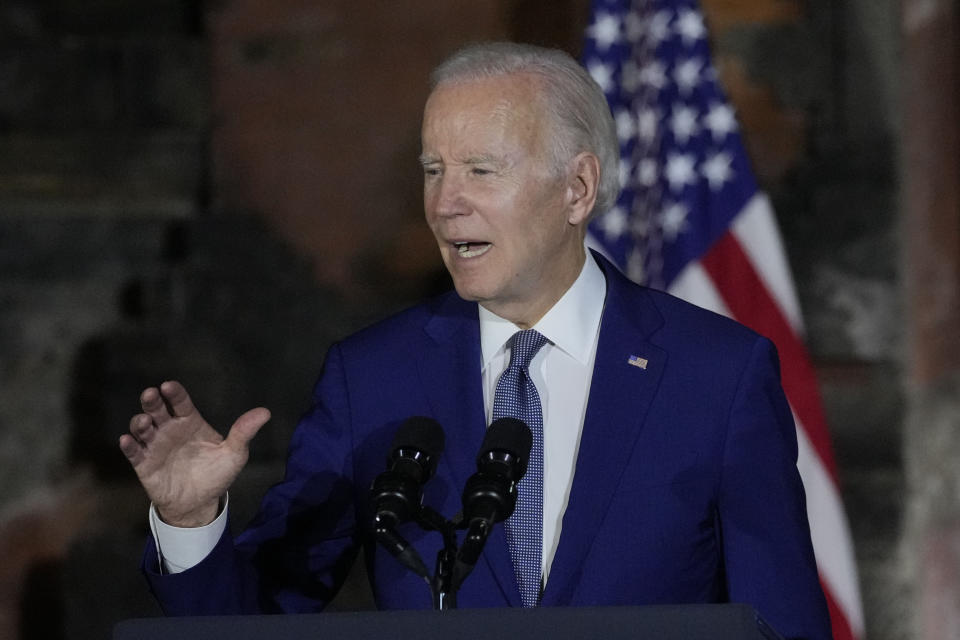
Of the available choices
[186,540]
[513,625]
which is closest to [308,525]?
[186,540]

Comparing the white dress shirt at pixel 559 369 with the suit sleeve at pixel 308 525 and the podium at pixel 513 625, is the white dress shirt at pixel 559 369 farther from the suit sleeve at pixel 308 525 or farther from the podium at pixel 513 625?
the podium at pixel 513 625

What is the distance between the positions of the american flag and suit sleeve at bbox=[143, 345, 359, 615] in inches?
60.1

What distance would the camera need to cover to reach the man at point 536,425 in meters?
1.87

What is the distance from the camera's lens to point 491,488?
153cm

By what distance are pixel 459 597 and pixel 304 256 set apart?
2.06 m

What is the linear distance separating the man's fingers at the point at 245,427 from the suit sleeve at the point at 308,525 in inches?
9.3

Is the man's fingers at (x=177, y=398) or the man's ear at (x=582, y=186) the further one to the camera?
the man's ear at (x=582, y=186)

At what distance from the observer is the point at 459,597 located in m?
1.93

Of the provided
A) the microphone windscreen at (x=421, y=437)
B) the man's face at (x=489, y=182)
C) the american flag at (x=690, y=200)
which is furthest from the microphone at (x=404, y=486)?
the american flag at (x=690, y=200)

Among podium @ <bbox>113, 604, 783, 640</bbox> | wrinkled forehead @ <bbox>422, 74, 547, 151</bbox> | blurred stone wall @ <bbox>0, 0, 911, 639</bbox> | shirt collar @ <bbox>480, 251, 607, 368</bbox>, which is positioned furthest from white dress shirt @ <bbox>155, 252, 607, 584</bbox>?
blurred stone wall @ <bbox>0, 0, 911, 639</bbox>

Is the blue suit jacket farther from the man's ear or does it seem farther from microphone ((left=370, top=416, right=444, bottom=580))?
microphone ((left=370, top=416, right=444, bottom=580))

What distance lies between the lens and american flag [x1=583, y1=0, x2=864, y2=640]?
3.39m

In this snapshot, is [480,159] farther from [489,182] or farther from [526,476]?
[526,476]

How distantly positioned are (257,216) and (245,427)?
2164mm
